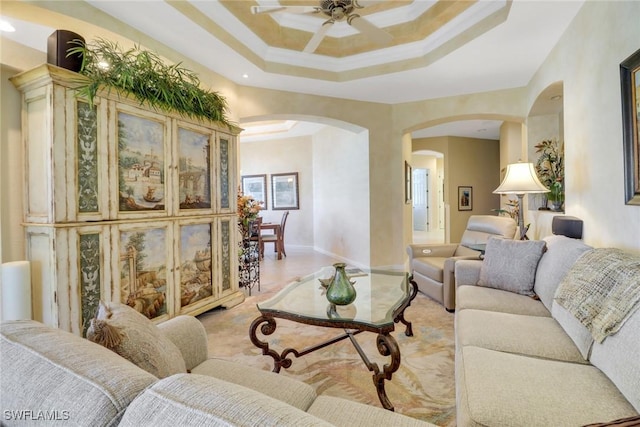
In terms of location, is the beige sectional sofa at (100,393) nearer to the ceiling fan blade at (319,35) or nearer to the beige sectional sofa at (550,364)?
the beige sectional sofa at (550,364)

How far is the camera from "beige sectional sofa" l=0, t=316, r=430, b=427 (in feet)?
1.67

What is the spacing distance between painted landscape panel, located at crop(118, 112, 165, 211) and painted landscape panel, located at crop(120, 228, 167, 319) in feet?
0.77

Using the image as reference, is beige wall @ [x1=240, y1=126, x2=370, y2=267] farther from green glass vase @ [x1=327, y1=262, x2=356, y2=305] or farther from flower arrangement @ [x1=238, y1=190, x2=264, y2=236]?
green glass vase @ [x1=327, y1=262, x2=356, y2=305]

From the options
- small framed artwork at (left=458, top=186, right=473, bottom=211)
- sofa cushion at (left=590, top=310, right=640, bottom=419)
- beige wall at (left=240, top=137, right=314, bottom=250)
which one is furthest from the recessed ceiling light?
small framed artwork at (left=458, top=186, right=473, bottom=211)

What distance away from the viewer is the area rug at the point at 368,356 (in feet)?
6.15

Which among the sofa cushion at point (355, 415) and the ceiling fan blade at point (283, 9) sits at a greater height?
the ceiling fan blade at point (283, 9)

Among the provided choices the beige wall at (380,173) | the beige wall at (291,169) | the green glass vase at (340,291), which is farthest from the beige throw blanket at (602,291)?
the beige wall at (291,169)

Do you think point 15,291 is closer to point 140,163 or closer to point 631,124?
point 140,163

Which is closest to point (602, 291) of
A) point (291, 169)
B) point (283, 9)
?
point (283, 9)

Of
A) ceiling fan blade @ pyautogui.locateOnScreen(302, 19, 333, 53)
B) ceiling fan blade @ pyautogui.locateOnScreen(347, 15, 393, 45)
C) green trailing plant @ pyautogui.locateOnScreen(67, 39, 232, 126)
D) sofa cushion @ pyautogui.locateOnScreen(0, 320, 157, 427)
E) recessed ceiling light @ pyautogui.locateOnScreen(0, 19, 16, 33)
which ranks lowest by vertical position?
sofa cushion @ pyautogui.locateOnScreen(0, 320, 157, 427)

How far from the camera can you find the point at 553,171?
347cm

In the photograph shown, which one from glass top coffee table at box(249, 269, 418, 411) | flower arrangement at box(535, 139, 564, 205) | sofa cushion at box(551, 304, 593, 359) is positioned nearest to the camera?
sofa cushion at box(551, 304, 593, 359)

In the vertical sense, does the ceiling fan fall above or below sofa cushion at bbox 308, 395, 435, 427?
→ above

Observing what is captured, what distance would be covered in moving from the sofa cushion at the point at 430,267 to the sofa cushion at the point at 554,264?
1077 mm
